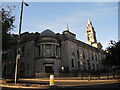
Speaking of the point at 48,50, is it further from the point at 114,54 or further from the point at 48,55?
the point at 114,54

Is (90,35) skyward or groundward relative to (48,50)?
skyward

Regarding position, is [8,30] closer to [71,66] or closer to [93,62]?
[71,66]

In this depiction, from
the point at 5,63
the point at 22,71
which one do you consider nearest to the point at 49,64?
the point at 22,71

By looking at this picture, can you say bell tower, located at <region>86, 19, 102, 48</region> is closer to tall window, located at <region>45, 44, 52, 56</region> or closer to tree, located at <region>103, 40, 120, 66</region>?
tall window, located at <region>45, 44, 52, 56</region>

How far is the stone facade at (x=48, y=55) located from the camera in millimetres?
29531

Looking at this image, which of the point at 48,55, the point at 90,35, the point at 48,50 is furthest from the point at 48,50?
the point at 90,35

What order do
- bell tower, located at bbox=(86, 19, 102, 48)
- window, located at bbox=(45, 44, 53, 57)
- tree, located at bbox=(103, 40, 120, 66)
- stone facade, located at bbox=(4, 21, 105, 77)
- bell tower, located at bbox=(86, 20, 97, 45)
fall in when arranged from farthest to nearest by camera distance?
bell tower, located at bbox=(86, 20, 97, 45)
bell tower, located at bbox=(86, 19, 102, 48)
window, located at bbox=(45, 44, 53, 57)
stone facade, located at bbox=(4, 21, 105, 77)
tree, located at bbox=(103, 40, 120, 66)

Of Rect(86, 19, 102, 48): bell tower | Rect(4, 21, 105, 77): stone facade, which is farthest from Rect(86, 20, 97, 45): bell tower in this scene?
Rect(4, 21, 105, 77): stone facade

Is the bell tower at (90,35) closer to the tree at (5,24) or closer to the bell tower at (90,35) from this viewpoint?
the bell tower at (90,35)

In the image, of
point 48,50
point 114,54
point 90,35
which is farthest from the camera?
point 90,35

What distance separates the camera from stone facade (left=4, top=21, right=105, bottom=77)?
29531 mm

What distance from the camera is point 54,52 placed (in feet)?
99.9

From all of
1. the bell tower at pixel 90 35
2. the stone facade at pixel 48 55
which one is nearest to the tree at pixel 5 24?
the stone facade at pixel 48 55

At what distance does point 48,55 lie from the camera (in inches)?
1186
